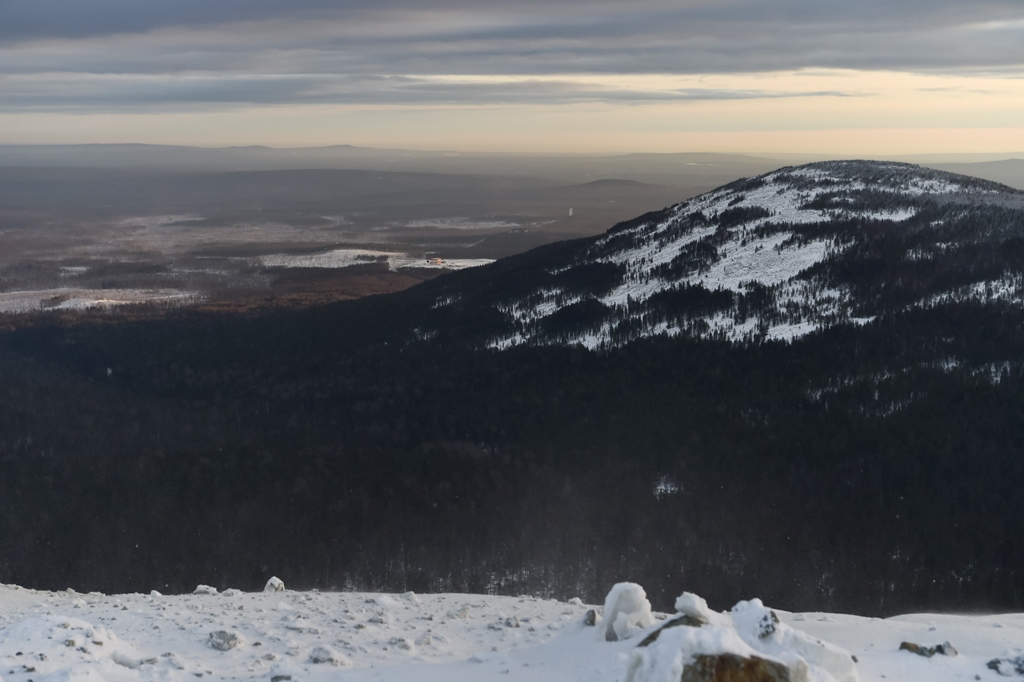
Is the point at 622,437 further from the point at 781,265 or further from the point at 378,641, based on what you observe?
the point at 378,641

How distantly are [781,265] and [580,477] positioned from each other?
59.1 meters

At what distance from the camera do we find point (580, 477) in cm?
8631

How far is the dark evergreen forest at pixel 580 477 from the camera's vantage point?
69062 millimetres

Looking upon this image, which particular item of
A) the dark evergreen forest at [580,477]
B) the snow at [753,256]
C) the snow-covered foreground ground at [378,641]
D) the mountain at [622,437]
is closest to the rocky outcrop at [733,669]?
the snow-covered foreground ground at [378,641]

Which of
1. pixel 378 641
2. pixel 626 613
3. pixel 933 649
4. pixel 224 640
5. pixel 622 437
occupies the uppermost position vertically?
pixel 933 649

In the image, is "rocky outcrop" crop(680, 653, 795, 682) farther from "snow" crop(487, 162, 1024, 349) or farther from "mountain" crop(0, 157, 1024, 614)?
"snow" crop(487, 162, 1024, 349)

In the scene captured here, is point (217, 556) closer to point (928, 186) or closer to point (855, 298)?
point (855, 298)

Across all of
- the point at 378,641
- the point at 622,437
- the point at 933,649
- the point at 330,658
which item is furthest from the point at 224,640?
the point at 622,437

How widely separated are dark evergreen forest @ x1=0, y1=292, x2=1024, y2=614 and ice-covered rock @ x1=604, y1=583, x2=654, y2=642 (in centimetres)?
3909

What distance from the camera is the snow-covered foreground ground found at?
2306 cm

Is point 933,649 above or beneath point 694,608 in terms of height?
beneath

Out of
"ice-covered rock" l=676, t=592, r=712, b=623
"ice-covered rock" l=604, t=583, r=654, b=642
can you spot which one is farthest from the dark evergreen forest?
"ice-covered rock" l=676, t=592, r=712, b=623

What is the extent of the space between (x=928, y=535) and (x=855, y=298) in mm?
49939

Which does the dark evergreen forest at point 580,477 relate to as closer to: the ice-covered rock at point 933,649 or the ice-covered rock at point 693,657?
the ice-covered rock at point 933,649
